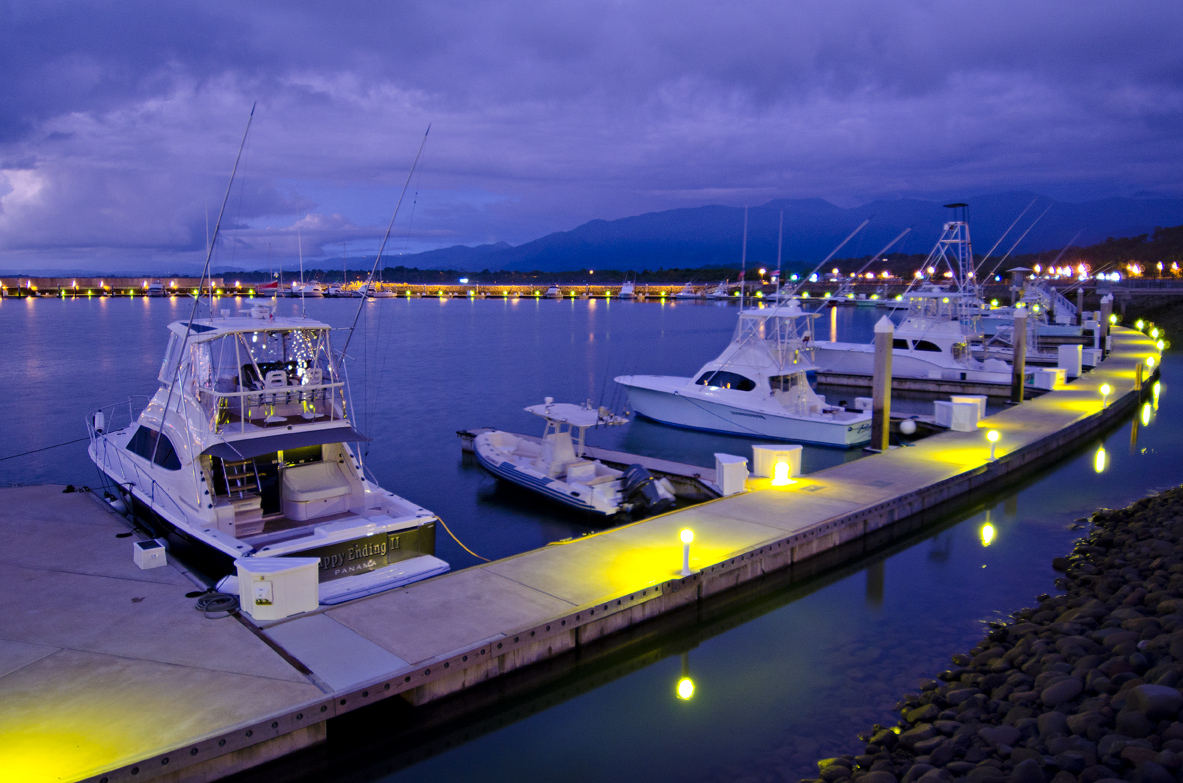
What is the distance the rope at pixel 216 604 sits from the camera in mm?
8062

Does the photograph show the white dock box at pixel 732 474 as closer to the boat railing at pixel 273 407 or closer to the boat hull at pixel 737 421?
the boat railing at pixel 273 407

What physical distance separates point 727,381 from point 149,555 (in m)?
17.0

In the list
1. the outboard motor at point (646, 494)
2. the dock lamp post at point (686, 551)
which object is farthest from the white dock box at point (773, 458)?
the dock lamp post at point (686, 551)

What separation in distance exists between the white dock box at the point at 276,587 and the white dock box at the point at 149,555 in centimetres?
189

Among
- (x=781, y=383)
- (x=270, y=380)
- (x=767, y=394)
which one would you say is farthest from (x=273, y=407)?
(x=781, y=383)

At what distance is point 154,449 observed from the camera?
475 inches

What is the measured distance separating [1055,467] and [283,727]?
18.3 meters

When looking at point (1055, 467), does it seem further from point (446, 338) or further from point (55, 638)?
point (446, 338)

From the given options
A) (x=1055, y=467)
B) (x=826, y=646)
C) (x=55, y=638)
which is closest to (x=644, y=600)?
(x=826, y=646)

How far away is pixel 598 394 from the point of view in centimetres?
3378

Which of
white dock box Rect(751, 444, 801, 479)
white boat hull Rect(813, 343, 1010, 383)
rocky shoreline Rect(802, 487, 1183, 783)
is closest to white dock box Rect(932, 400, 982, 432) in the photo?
white dock box Rect(751, 444, 801, 479)

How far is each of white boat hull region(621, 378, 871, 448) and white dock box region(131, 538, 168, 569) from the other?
16.1m

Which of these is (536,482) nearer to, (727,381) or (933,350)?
(727,381)

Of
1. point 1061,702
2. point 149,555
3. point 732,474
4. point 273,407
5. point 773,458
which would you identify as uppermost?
point 273,407
